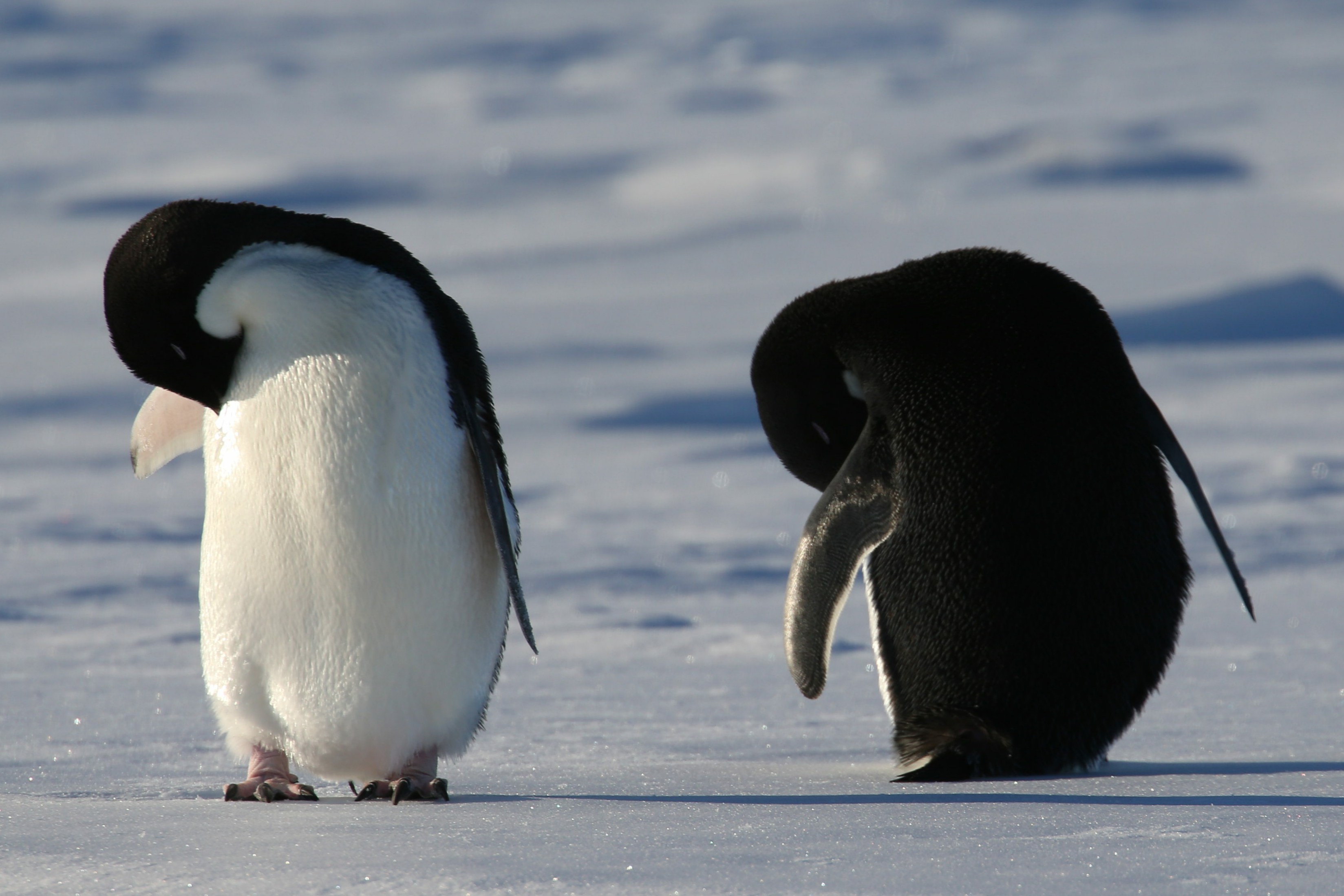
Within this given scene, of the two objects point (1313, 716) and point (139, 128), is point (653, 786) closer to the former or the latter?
point (1313, 716)

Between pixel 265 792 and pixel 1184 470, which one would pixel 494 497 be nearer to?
pixel 265 792

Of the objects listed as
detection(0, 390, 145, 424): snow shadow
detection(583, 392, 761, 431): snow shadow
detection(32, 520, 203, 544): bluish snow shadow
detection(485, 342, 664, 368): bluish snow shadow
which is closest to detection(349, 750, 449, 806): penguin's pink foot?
detection(32, 520, 203, 544): bluish snow shadow

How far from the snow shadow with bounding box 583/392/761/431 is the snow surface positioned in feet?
0.09

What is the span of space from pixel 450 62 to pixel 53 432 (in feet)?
60.6

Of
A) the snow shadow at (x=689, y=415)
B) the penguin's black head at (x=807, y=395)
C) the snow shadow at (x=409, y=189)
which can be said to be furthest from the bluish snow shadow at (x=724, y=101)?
the penguin's black head at (x=807, y=395)

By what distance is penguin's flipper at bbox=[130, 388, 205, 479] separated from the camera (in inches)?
110

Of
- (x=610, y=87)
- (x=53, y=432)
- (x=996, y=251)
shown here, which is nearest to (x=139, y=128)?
(x=610, y=87)

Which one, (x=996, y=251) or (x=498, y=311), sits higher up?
(x=996, y=251)

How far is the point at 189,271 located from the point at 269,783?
0.71 metres

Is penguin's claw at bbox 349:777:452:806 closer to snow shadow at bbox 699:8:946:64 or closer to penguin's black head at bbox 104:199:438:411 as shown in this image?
penguin's black head at bbox 104:199:438:411

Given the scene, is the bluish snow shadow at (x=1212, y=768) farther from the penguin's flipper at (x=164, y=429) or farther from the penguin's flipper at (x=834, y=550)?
the penguin's flipper at (x=164, y=429)

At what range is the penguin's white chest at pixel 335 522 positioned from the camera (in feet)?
7.69

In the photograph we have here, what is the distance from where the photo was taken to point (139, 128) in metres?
19.1

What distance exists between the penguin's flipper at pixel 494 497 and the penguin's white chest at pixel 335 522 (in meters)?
0.03
